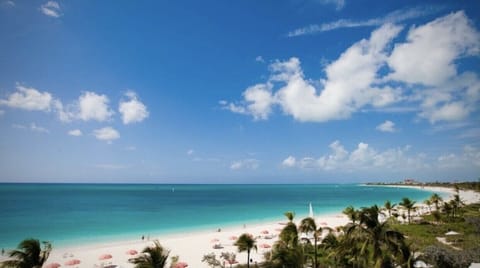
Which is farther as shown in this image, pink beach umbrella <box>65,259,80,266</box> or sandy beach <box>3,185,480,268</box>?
sandy beach <box>3,185,480,268</box>

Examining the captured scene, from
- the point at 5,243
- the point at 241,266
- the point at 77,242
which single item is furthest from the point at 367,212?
the point at 5,243

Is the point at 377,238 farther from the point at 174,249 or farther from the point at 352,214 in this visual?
the point at 174,249

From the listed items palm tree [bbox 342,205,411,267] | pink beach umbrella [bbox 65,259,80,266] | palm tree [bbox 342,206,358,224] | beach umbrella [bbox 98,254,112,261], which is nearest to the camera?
palm tree [bbox 342,205,411,267]

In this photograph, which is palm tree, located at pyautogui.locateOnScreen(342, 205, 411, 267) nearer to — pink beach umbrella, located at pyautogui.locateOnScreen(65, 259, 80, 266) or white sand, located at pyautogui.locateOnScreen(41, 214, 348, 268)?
white sand, located at pyautogui.locateOnScreen(41, 214, 348, 268)

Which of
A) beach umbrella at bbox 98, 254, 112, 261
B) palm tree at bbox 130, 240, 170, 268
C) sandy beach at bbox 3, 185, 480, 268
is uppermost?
palm tree at bbox 130, 240, 170, 268

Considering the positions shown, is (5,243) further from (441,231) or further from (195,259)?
(441,231)

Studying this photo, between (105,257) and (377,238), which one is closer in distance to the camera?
(377,238)

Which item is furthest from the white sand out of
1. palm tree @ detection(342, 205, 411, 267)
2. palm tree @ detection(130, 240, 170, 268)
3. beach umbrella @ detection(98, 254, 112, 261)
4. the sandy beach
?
palm tree @ detection(130, 240, 170, 268)

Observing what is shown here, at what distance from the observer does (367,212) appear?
15.9 meters

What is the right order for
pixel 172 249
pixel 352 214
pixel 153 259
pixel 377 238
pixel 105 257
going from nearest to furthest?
1. pixel 153 259
2. pixel 377 238
3. pixel 352 214
4. pixel 105 257
5. pixel 172 249

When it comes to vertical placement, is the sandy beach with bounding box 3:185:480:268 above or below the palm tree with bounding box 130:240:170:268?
below

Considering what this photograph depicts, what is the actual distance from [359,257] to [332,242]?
492cm

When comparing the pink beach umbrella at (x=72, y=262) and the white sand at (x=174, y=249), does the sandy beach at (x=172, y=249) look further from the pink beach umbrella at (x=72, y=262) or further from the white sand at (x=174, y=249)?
the pink beach umbrella at (x=72, y=262)

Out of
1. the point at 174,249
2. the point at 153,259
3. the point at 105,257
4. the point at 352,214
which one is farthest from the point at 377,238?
the point at 105,257
